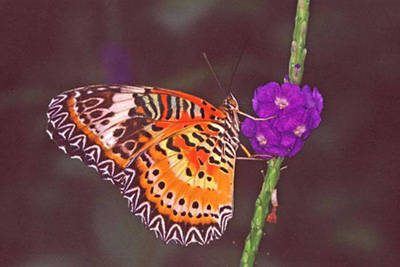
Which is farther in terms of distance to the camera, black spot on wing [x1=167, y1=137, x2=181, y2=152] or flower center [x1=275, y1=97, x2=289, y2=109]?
black spot on wing [x1=167, y1=137, x2=181, y2=152]

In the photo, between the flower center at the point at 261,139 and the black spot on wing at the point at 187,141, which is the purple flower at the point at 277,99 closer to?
the flower center at the point at 261,139

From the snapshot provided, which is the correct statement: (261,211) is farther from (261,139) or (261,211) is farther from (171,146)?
(171,146)

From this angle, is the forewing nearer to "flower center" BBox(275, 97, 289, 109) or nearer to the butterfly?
the butterfly

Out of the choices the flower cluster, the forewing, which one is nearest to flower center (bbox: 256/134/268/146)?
the flower cluster

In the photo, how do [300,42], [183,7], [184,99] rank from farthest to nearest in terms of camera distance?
[183,7] → [184,99] → [300,42]

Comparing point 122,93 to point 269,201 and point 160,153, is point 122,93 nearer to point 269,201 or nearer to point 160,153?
point 160,153

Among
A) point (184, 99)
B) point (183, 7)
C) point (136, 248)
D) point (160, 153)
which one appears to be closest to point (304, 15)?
point (184, 99)
